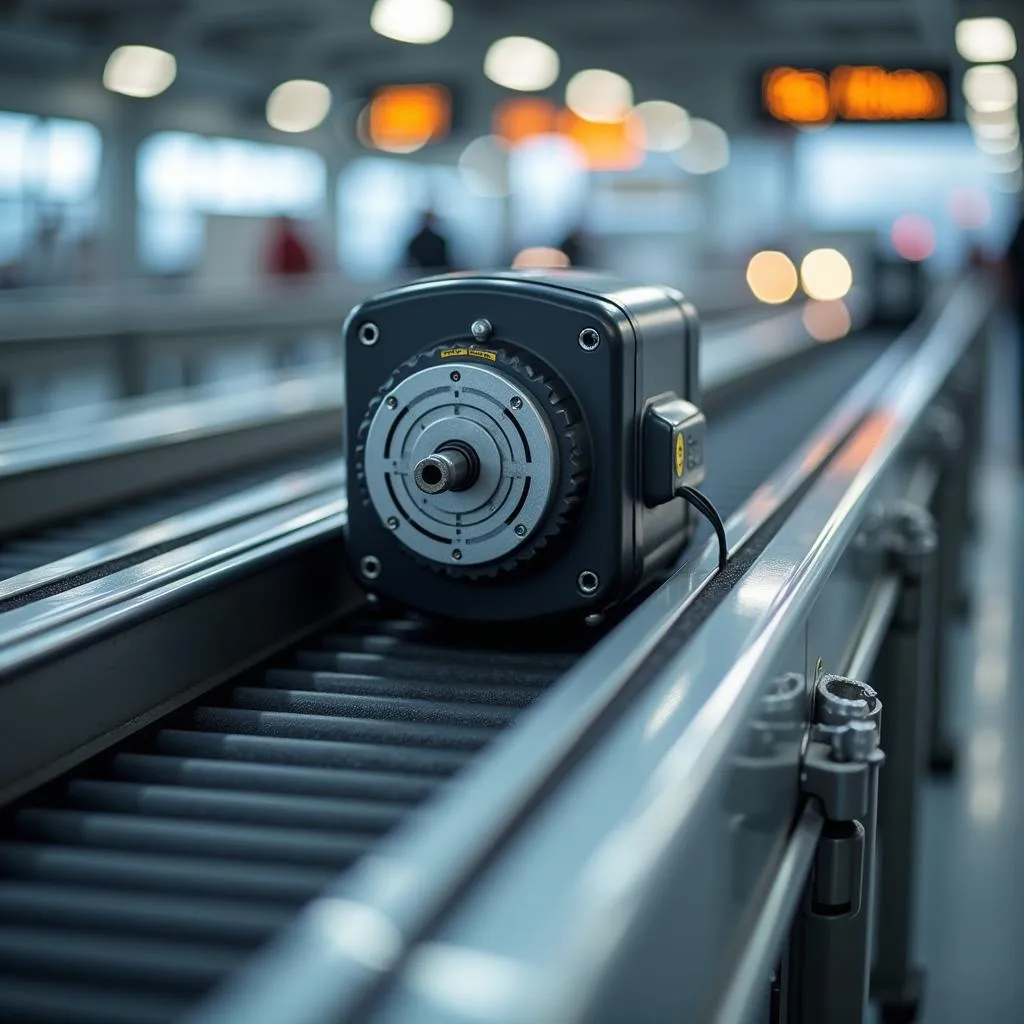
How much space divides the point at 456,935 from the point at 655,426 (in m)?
0.90

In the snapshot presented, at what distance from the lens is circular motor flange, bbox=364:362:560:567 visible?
1.44 metres

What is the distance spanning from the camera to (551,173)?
38094mm

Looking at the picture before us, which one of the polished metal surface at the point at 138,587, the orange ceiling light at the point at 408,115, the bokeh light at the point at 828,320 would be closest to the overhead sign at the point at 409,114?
the orange ceiling light at the point at 408,115

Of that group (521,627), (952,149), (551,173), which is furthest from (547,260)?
(551,173)

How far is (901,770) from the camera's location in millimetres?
2418

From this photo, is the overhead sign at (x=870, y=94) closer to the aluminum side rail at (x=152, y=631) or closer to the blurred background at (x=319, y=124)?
the blurred background at (x=319, y=124)

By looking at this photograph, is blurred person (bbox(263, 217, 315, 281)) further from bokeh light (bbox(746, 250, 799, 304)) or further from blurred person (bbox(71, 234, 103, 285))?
bokeh light (bbox(746, 250, 799, 304))

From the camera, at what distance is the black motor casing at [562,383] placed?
1.46 m

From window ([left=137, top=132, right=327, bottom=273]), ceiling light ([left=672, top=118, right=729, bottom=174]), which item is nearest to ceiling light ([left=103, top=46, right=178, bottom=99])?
window ([left=137, top=132, right=327, bottom=273])

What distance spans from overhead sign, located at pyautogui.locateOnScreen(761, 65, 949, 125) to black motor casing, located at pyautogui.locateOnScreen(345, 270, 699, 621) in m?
11.3

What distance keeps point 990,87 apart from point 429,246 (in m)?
6.63

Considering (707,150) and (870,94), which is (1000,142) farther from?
(870,94)

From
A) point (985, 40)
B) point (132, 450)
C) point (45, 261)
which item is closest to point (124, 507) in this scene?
point (132, 450)

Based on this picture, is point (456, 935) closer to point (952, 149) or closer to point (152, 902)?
point (152, 902)
